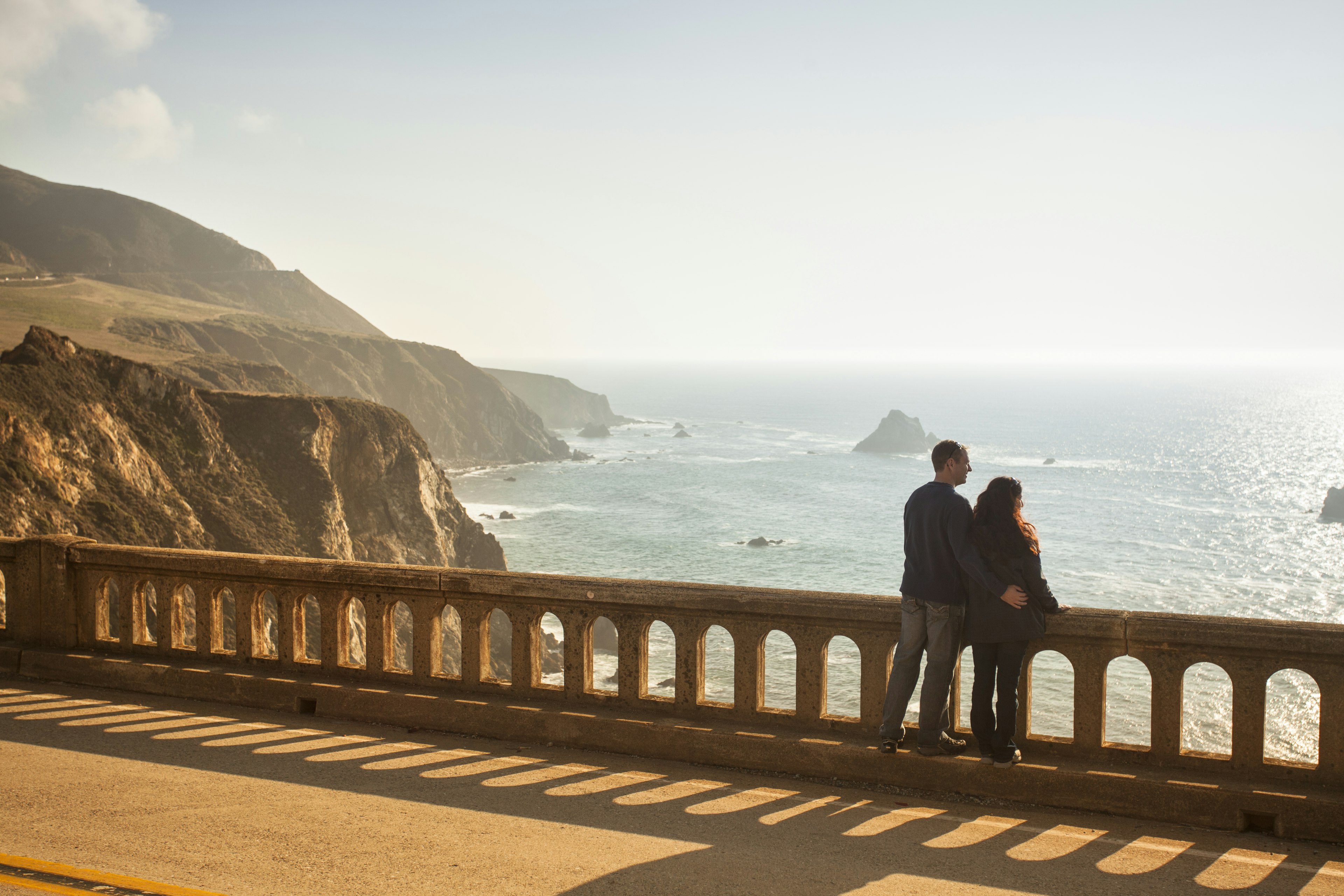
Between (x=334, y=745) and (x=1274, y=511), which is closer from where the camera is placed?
(x=334, y=745)

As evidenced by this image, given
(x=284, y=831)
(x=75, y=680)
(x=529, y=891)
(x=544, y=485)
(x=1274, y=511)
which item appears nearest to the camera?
(x=529, y=891)

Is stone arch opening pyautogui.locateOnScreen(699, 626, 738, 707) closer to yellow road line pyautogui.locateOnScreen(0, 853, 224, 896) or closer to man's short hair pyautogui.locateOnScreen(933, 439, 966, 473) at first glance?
man's short hair pyautogui.locateOnScreen(933, 439, 966, 473)

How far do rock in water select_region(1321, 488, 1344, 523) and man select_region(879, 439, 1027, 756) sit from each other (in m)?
105

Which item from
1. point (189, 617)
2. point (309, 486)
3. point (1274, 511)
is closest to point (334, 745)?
point (189, 617)

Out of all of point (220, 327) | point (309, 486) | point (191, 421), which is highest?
point (220, 327)

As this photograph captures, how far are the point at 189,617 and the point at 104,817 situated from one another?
1209 inches

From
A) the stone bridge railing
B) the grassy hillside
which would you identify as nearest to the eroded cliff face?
the stone bridge railing

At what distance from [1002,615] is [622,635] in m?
2.59

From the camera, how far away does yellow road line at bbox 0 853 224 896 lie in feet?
15.0

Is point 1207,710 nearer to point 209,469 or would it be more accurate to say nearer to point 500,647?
point 500,647

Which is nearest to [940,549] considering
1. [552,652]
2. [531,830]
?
[531,830]

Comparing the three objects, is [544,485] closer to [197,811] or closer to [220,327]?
[220,327]

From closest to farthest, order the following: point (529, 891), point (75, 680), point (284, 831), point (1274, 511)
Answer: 1. point (529, 891)
2. point (284, 831)
3. point (75, 680)
4. point (1274, 511)

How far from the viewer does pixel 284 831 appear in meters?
5.31
